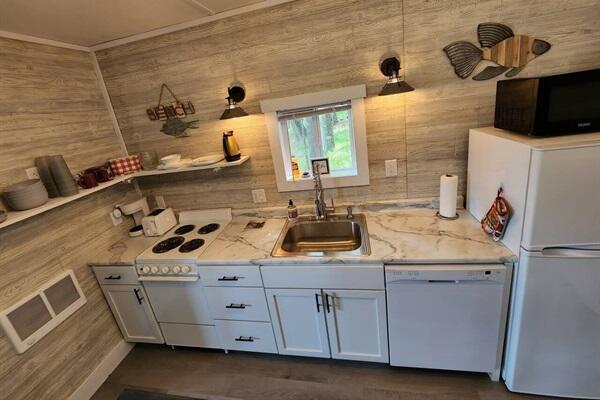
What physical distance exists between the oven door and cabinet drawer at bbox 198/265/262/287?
10 cm

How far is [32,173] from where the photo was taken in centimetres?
165

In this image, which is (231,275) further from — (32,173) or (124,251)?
(32,173)

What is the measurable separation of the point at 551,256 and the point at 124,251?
250 cm

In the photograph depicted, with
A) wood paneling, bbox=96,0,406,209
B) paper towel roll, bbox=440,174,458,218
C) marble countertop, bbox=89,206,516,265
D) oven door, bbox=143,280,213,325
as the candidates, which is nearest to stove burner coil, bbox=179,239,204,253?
marble countertop, bbox=89,206,516,265

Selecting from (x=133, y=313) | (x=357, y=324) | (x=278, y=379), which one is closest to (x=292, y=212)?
(x=357, y=324)

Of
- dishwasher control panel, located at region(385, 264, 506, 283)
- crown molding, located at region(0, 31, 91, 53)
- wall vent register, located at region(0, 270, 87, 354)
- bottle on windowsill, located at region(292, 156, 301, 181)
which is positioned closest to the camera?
dishwasher control panel, located at region(385, 264, 506, 283)

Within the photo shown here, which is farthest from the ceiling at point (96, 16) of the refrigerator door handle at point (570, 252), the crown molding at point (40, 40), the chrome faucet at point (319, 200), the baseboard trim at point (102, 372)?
the baseboard trim at point (102, 372)

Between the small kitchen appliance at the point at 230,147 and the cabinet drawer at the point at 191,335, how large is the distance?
1.19 metres

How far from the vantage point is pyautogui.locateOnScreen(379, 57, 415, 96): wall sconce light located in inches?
59.9

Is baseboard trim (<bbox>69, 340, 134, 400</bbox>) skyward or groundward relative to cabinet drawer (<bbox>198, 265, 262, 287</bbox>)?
groundward

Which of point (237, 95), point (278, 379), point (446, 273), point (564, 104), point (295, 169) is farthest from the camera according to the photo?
point (295, 169)

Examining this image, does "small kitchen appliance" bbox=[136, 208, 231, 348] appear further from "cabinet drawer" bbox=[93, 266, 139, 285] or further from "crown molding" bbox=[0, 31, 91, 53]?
"crown molding" bbox=[0, 31, 91, 53]

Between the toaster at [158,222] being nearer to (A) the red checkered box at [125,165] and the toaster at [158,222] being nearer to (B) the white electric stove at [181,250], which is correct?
(B) the white electric stove at [181,250]

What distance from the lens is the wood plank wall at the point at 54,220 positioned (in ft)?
5.00
